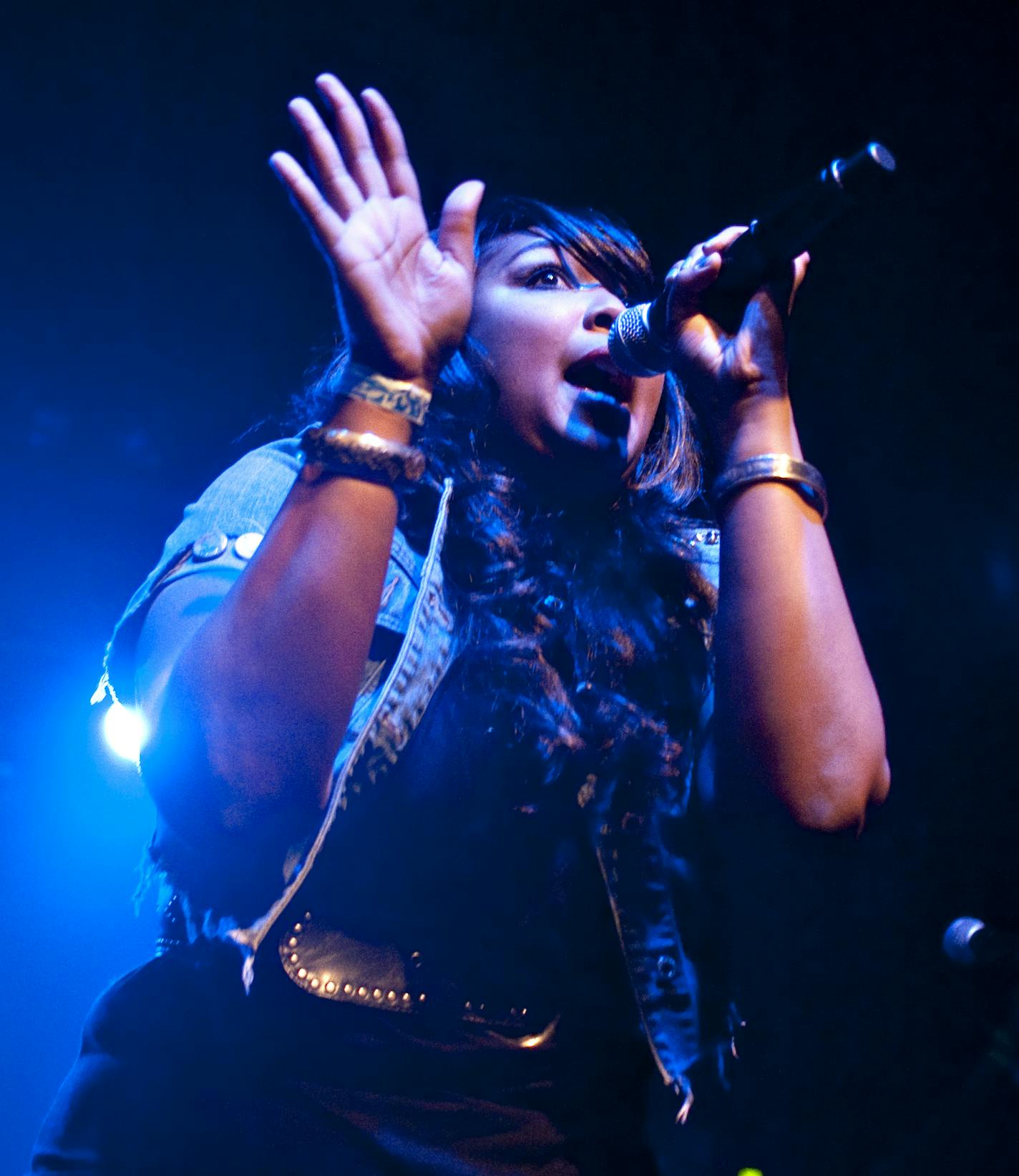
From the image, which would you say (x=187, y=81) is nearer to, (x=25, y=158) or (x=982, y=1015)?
(x=25, y=158)

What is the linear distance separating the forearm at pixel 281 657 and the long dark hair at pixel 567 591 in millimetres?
294

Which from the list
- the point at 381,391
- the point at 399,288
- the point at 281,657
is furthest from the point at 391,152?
the point at 281,657

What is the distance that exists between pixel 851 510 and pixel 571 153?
96cm

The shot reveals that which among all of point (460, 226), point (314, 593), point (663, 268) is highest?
point (663, 268)

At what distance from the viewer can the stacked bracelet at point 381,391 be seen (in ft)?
2.39

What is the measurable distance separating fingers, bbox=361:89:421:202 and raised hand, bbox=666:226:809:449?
32 centimetres

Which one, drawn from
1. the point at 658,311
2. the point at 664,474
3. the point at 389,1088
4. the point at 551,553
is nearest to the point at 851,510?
the point at 664,474

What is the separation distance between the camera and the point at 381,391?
73cm

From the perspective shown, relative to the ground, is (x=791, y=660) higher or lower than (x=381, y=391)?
lower

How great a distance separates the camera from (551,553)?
1249 millimetres

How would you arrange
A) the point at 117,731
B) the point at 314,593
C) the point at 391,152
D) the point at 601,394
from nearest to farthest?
the point at 314,593, the point at 391,152, the point at 601,394, the point at 117,731

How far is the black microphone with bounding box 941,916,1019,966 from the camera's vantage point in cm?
94

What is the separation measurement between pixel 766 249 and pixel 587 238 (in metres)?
0.52

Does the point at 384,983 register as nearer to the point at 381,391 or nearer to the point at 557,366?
the point at 381,391
